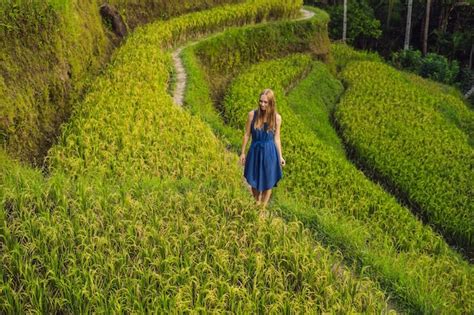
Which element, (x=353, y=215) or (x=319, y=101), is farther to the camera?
(x=319, y=101)

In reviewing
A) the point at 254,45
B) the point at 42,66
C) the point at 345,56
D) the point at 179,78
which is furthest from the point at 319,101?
the point at 42,66

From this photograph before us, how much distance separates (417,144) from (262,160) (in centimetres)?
907

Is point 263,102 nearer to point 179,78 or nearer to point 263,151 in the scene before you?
point 263,151

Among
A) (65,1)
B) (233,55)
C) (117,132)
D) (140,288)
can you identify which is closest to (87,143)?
(117,132)

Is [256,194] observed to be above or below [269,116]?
below

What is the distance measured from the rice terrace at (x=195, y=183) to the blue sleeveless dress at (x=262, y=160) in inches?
6.8

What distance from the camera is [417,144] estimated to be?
14273mm

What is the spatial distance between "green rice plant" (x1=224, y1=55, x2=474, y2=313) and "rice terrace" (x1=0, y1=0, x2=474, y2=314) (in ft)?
0.12

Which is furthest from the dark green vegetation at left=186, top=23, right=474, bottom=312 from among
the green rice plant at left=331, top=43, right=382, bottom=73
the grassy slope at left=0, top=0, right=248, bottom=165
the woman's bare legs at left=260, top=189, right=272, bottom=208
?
the green rice plant at left=331, top=43, right=382, bottom=73

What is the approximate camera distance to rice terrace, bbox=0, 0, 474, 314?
4.89 metres

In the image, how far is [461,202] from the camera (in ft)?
36.1

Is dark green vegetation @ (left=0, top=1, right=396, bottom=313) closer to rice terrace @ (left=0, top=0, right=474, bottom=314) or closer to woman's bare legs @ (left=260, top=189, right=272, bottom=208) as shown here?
rice terrace @ (left=0, top=0, right=474, bottom=314)

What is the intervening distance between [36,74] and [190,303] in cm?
606

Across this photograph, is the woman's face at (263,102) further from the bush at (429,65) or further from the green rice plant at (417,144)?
the bush at (429,65)
